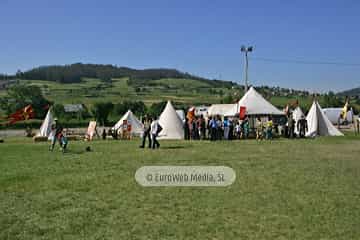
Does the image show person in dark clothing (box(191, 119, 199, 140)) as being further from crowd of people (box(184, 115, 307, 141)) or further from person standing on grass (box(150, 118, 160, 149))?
person standing on grass (box(150, 118, 160, 149))

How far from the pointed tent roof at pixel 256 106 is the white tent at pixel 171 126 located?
447 centimetres

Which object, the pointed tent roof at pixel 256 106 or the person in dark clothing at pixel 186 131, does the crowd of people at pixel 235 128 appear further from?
the pointed tent roof at pixel 256 106

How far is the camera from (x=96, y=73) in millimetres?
156125

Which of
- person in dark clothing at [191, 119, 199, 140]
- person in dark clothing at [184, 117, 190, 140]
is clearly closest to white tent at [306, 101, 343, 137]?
person in dark clothing at [191, 119, 199, 140]

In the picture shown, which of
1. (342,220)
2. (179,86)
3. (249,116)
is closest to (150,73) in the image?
(179,86)

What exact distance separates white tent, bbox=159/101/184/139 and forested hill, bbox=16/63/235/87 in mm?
107881

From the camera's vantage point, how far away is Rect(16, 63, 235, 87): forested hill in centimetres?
13712

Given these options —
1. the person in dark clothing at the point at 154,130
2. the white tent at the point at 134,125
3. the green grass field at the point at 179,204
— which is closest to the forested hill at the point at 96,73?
the white tent at the point at 134,125

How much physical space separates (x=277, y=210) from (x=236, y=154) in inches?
374

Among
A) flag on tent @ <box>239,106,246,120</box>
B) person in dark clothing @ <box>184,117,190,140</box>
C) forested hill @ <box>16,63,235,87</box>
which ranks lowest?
person in dark clothing @ <box>184,117,190,140</box>

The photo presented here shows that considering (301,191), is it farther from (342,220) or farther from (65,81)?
(65,81)

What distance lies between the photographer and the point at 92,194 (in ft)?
30.7

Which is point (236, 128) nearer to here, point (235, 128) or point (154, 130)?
point (235, 128)

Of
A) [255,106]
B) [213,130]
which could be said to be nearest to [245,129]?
[255,106]
